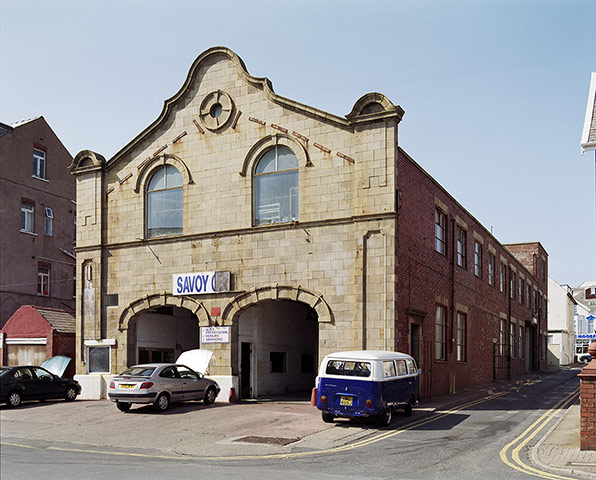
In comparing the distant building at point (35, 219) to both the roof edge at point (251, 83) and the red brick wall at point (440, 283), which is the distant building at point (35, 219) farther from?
the red brick wall at point (440, 283)

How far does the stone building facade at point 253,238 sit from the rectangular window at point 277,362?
90 mm

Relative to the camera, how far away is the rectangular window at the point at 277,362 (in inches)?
1096

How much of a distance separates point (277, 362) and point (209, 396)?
5617 mm

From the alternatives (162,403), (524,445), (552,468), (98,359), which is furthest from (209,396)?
(552,468)

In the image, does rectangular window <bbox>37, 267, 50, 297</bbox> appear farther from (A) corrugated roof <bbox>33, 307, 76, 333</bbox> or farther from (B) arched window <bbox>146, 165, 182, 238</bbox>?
(B) arched window <bbox>146, 165, 182, 238</bbox>

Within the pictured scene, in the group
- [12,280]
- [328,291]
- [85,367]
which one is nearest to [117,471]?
[328,291]

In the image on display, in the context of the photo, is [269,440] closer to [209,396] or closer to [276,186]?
[209,396]

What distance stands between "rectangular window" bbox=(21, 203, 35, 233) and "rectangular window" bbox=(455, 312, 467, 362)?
2376 centimetres

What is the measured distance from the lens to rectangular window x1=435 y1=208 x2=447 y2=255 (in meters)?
27.8

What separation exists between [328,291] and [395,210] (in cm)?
350

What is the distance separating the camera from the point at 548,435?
15586 mm

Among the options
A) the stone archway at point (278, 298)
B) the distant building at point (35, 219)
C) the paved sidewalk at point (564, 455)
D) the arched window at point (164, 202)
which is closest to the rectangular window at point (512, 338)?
the stone archway at point (278, 298)

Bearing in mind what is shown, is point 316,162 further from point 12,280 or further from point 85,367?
point 12,280

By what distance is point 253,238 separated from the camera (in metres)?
24.6
